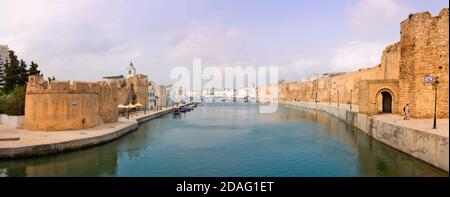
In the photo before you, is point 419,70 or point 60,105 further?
point 419,70

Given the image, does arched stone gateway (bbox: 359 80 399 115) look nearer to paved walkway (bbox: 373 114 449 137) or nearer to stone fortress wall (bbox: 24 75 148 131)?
paved walkway (bbox: 373 114 449 137)

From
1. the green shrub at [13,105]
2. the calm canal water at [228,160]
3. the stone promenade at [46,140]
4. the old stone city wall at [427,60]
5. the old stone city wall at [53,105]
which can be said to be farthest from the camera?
the green shrub at [13,105]

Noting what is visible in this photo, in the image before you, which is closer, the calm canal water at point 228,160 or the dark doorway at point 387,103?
the calm canal water at point 228,160

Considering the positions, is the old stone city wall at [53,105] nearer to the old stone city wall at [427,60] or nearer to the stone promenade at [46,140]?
the stone promenade at [46,140]

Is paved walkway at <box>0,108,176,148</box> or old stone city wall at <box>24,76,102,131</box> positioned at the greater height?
old stone city wall at <box>24,76,102,131</box>

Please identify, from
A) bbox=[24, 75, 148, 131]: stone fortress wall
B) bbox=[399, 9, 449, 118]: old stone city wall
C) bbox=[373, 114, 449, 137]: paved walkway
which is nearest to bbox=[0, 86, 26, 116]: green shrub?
bbox=[24, 75, 148, 131]: stone fortress wall

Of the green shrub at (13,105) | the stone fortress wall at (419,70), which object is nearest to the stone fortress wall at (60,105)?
the green shrub at (13,105)

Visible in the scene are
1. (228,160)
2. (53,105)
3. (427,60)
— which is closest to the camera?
(228,160)

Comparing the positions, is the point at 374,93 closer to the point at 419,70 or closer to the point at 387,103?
the point at 387,103

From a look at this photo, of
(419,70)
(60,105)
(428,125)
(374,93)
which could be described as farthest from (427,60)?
(60,105)

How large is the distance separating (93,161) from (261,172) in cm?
792

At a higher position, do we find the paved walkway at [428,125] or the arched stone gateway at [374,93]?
the arched stone gateway at [374,93]
